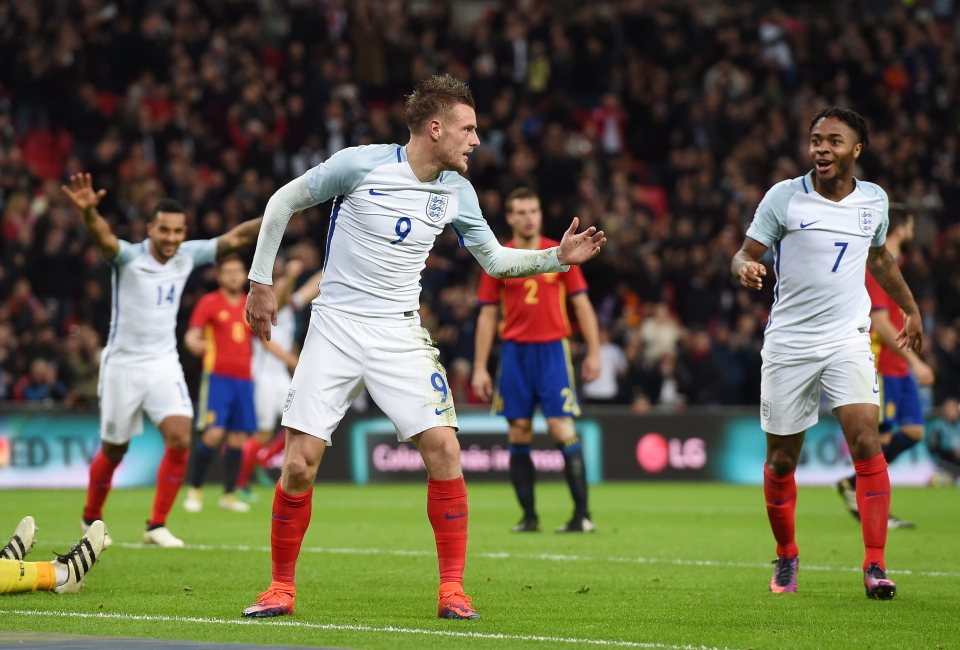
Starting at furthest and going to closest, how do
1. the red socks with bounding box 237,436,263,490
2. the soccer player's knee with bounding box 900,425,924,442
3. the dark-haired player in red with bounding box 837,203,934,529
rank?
the red socks with bounding box 237,436,263,490 < the soccer player's knee with bounding box 900,425,924,442 < the dark-haired player in red with bounding box 837,203,934,529

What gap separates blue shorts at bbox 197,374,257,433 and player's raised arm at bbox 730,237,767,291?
8.99m

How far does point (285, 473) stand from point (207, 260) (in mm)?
3960

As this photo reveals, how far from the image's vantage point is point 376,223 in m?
7.25

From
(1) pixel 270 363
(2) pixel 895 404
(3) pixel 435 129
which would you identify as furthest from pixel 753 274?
(1) pixel 270 363

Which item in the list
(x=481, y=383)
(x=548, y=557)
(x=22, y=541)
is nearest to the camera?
(x=22, y=541)

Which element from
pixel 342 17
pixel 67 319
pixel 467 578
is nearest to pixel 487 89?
pixel 342 17

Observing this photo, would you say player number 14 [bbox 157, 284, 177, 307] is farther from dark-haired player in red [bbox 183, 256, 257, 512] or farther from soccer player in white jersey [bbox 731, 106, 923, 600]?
dark-haired player in red [bbox 183, 256, 257, 512]

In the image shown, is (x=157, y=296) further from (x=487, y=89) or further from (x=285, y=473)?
(x=487, y=89)

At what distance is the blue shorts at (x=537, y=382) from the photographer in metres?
12.7

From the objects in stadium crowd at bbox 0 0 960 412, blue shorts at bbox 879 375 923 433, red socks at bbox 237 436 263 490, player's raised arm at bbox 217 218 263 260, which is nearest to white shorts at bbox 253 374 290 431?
red socks at bbox 237 436 263 490

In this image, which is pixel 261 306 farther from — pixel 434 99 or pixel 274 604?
pixel 274 604

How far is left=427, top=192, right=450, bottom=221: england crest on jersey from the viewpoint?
24.1 ft

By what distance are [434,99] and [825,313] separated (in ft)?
8.48

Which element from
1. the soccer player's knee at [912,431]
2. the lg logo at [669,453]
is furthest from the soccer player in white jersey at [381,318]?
the lg logo at [669,453]
